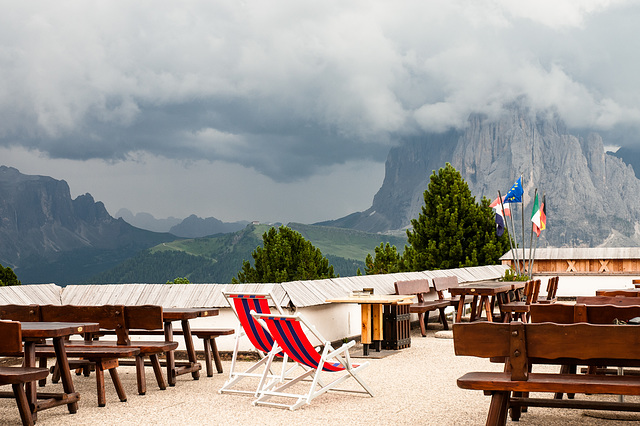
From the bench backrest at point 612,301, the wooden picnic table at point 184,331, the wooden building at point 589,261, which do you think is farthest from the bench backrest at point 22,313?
the wooden building at point 589,261

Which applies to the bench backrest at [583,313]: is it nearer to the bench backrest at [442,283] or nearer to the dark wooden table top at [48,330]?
the dark wooden table top at [48,330]

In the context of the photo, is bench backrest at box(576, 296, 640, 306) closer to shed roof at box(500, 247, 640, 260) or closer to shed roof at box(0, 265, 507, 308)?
shed roof at box(0, 265, 507, 308)

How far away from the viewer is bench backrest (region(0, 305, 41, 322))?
7051mm

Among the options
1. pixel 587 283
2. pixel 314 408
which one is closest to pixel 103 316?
pixel 314 408

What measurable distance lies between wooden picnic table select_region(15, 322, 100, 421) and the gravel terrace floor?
0.40ft

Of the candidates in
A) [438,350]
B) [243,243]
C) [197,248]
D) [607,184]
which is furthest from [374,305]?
[197,248]

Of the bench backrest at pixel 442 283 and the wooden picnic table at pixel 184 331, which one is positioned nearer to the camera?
the wooden picnic table at pixel 184 331

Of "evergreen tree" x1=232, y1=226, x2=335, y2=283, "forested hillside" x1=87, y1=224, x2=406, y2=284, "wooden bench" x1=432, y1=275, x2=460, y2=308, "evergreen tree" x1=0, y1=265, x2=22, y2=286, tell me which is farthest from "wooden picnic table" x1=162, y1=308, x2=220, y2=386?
"forested hillside" x1=87, y1=224, x2=406, y2=284

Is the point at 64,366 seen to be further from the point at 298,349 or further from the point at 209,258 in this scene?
the point at 209,258

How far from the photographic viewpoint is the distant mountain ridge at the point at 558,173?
130 meters

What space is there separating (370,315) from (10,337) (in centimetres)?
542

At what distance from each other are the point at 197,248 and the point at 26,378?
179m

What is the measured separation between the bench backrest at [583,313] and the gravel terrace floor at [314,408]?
2.29 ft

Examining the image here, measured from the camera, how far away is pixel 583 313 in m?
5.87
